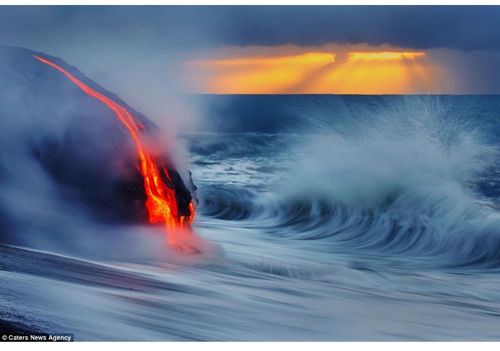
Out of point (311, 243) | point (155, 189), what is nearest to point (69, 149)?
point (155, 189)

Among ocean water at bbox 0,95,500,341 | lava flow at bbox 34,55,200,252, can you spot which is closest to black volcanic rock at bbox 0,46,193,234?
lava flow at bbox 34,55,200,252

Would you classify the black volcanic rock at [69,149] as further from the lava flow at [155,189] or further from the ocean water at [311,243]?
the ocean water at [311,243]

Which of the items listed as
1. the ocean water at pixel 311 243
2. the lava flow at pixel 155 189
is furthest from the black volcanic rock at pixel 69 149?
the ocean water at pixel 311 243

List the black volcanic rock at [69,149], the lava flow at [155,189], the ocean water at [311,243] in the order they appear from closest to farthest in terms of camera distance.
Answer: the ocean water at [311,243], the black volcanic rock at [69,149], the lava flow at [155,189]

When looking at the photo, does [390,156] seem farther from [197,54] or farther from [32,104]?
[32,104]

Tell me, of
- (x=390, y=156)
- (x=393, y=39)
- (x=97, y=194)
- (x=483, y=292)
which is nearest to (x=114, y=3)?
(x=97, y=194)

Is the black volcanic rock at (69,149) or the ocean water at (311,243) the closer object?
the ocean water at (311,243)

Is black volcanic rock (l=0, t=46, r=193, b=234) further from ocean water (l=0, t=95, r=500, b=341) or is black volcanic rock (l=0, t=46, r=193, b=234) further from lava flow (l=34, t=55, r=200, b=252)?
ocean water (l=0, t=95, r=500, b=341)
